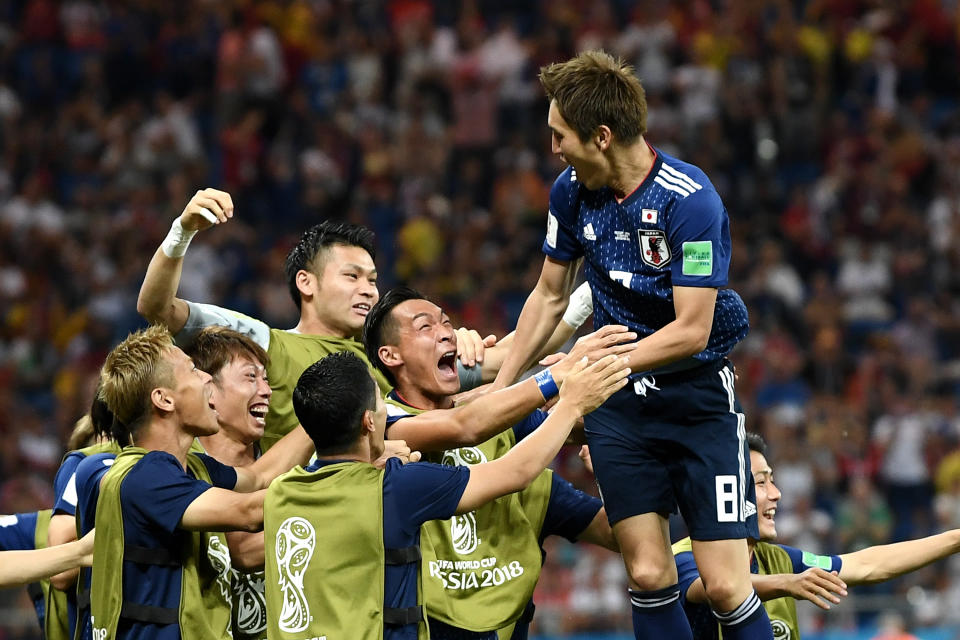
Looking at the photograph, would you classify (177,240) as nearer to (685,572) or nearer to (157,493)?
(157,493)

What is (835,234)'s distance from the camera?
14289mm

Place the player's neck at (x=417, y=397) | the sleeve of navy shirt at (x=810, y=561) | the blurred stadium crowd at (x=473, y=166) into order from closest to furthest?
the player's neck at (x=417, y=397) → the sleeve of navy shirt at (x=810, y=561) → the blurred stadium crowd at (x=473, y=166)

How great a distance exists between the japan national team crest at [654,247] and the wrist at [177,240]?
5.80ft

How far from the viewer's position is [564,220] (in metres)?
5.48

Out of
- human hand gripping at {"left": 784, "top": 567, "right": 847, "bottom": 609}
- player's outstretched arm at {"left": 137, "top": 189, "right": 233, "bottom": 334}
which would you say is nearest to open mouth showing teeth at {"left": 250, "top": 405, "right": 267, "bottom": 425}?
player's outstretched arm at {"left": 137, "top": 189, "right": 233, "bottom": 334}

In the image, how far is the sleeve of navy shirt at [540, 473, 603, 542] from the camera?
232 inches

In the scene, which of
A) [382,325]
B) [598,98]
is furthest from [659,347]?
[382,325]

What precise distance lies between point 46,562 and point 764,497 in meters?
3.10

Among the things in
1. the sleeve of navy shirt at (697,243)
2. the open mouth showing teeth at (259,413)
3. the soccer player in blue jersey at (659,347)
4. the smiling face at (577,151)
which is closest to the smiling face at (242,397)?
the open mouth showing teeth at (259,413)

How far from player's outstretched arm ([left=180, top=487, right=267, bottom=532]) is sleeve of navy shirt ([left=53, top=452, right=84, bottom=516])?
1073mm

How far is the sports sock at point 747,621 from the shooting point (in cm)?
507

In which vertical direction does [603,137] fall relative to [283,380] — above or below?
above

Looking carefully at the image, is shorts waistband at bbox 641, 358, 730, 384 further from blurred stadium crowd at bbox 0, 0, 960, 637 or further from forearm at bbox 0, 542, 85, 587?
blurred stadium crowd at bbox 0, 0, 960, 637

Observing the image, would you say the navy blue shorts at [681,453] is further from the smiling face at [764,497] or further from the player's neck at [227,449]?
the player's neck at [227,449]
